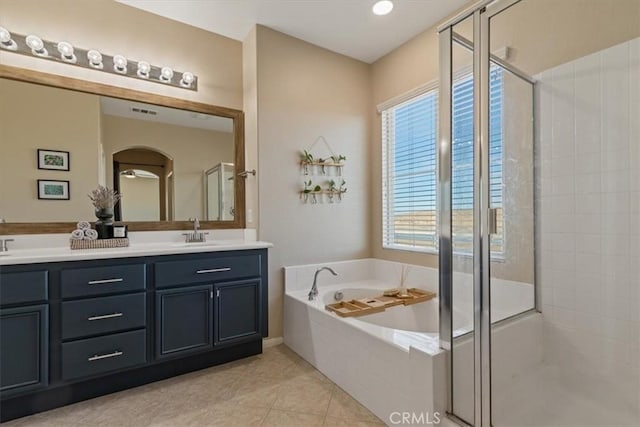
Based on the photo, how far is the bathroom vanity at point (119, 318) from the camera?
68.1 inches

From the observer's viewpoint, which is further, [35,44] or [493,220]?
[35,44]

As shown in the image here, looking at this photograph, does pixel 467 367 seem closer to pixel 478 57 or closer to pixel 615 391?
pixel 615 391

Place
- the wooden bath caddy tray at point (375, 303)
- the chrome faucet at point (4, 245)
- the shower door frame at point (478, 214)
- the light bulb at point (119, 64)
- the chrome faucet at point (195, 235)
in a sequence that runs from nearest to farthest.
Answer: the shower door frame at point (478, 214), the chrome faucet at point (4, 245), the wooden bath caddy tray at point (375, 303), the light bulb at point (119, 64), the chrome faucet at point (195, 235)

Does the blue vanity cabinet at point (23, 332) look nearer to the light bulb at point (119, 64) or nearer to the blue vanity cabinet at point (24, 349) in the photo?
the blue vanity cabinet at point (24, 349)

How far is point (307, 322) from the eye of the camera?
2475mm

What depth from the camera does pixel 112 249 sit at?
2178 millimetres

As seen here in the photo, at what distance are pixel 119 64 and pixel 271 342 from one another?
2510 millimetres

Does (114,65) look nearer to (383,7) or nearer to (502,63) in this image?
(383,7)

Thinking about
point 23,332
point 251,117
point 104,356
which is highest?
point 251,117

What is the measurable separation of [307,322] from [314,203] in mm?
1090

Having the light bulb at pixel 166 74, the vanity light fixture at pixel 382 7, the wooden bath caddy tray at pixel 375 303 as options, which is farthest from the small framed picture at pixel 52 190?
the vanity light fixture at pixel 382 7

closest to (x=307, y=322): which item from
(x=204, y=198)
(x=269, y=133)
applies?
(x=204, y=198)

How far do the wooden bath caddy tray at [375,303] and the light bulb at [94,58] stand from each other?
2.44 m

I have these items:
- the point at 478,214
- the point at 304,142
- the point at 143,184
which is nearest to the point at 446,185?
the point at 478,214
